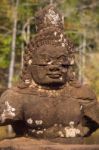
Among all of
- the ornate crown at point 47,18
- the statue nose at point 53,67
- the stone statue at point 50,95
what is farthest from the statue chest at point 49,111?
the ornate crown at point 47,18

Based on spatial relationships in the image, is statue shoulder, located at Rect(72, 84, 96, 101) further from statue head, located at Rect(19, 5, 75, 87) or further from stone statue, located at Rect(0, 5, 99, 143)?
statue head, located at Rect(19, 5, 75, 87)

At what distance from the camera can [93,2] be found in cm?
3997

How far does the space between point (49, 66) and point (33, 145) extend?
96 cm

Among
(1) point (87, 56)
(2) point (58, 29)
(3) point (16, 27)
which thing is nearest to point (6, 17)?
(3) point (16, 27)

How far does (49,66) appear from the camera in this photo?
916 cm

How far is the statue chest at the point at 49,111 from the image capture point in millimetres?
9031

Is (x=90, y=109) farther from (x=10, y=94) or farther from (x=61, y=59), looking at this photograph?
(x=10, y=94)

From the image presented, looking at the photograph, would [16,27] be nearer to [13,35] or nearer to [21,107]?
[13,35]

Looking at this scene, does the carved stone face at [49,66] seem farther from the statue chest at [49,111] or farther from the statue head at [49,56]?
the statue chest at [49,111]

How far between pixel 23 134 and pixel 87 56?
1125 inches

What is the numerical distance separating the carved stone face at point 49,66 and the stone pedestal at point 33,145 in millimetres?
692

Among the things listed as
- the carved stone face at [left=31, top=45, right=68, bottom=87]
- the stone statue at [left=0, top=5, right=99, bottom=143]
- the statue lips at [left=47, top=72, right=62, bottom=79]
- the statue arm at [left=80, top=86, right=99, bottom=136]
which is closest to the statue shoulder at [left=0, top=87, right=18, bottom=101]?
the stone statue at [left=0, top=5, right=99, bottom=143]

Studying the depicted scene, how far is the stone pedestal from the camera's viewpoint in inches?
344

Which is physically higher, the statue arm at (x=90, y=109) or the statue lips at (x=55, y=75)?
the statue lips at (x=55, y=75)
